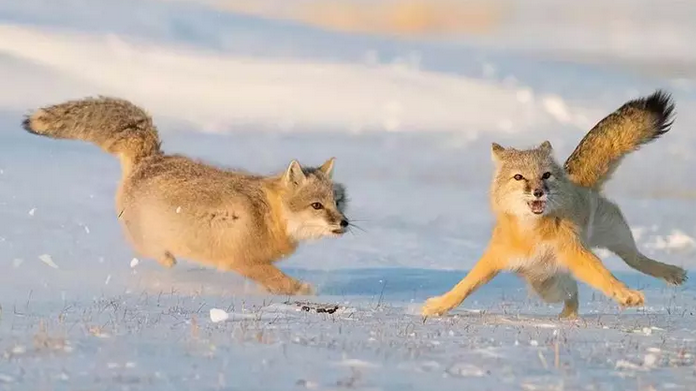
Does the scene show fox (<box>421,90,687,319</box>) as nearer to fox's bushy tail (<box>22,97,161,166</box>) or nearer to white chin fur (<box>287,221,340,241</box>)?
white chin fur (<box>287,221,340,241</box>)

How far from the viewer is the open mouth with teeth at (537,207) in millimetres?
10133

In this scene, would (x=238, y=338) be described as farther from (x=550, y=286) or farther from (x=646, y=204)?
(x=646, y=204)

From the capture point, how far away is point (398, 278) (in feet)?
48.6

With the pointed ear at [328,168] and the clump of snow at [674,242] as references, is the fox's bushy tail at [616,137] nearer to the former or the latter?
the pointed ear at [328,168]

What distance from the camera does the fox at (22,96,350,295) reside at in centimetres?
1300

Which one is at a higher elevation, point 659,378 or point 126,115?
point 126,115

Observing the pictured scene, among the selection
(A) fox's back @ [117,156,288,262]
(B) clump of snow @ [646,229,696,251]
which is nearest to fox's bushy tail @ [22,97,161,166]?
(A) fox's back @ [117,156,288,262]

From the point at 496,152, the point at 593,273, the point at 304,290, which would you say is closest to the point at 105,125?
the point at 304,290

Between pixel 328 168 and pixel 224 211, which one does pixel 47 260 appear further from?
pixel 328 168

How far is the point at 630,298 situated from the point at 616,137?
234 centimetres

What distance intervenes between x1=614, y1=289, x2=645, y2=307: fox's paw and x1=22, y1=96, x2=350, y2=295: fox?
150 inches

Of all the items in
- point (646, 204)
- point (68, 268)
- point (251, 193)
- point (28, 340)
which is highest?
point (646, 204)

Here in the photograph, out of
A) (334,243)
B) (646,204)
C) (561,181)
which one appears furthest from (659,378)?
(646,204)

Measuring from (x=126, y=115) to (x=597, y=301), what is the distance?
19.3 ft
